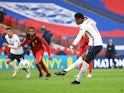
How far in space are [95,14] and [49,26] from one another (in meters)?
4.56

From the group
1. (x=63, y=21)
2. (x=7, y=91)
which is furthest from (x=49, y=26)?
(x=7, y=91)

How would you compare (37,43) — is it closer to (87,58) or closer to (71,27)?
(87,58)

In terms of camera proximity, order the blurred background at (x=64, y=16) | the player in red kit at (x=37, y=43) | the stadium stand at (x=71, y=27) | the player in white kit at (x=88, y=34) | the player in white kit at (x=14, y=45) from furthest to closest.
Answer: the blurred background at (x=64, y=16)
the stadium stand at (x=71, y=27)
the player in white kit at (x=14, y=45)
the player in red kit at (x=37, y=43)
the player in white kit at (x=88, y=34)

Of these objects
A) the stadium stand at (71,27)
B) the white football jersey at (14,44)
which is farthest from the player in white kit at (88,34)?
the stadium stand at (71,27)

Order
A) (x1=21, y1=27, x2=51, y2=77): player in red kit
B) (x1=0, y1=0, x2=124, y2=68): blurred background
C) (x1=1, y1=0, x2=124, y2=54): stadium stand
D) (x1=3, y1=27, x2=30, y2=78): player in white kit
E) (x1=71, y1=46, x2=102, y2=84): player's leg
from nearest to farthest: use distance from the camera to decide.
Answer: (x1=71, y1=46, x2=102, y2=84): player's leg
(x1=21, y1=27, x2=51, y2=77): player in red kit
(x1=3, y1=27, x2=30, y2=78): player in white kit
(x1=1, y1=0, x2=124, y2=54): stadium stand
(x1=0, y1=0, x2=124, y2=68): blurred background

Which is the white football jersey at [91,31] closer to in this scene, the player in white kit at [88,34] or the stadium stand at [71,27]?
the player in white kit at [88,34]

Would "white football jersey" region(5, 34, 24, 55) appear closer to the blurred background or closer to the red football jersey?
the red football jersey

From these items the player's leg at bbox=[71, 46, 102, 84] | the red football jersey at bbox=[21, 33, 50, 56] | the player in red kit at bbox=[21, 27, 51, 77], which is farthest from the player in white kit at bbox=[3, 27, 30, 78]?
the player's leg at bbox=[71, 46, 102, 84]

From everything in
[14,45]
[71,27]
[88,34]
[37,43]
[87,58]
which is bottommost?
[87,58]

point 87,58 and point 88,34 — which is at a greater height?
point 88,34

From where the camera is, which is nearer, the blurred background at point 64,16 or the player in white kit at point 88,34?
the player in white kit at point 88,34

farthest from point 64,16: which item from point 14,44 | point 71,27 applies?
point 14,44

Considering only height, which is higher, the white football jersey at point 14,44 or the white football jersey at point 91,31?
the white football jersey at point 91,31

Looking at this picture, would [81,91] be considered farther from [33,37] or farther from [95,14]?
[95,14]
